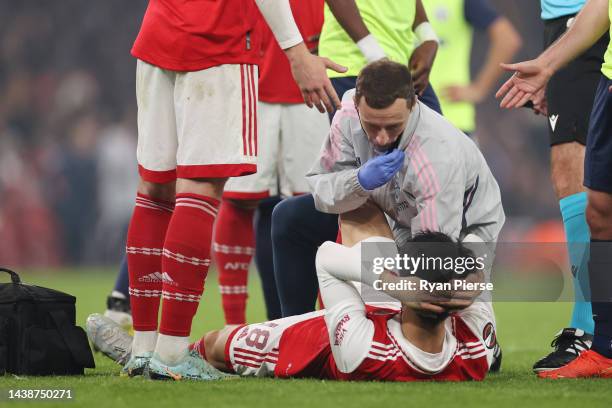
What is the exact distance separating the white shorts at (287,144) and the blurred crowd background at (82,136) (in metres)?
7.64

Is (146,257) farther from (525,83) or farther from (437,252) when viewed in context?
(525,83)

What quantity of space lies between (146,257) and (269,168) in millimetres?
1798

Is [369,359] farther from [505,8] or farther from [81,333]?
[505,8]

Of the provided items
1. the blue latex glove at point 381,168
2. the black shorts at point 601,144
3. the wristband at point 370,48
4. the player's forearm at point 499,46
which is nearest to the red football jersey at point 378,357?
the blue latex glove at point 381,168

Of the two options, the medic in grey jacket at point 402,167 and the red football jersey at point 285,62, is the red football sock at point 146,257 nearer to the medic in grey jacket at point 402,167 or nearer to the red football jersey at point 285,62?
the medic in grey jacket at point 402,167

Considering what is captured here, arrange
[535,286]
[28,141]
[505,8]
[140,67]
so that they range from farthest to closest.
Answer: [28,141]
[505,8]
[535,286]
[140,67]

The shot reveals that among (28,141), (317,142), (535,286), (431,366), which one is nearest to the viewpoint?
(431,366)

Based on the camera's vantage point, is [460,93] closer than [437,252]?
No

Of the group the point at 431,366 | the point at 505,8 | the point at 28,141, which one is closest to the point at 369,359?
the point at 431,366

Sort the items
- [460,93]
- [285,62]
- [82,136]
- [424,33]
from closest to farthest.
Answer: [424,33] < [285,62] < [460,93] < [82,136]

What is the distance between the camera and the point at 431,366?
405 cm

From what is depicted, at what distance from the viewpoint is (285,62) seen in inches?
244

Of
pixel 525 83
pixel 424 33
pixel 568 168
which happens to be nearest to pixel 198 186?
pixel 525 83

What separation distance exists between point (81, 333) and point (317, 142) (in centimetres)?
198
